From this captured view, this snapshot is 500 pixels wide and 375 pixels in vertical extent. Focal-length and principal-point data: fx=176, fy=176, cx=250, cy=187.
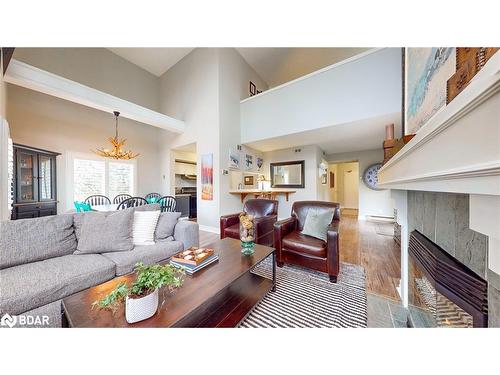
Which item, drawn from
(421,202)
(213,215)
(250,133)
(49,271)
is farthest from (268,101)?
(49,271)

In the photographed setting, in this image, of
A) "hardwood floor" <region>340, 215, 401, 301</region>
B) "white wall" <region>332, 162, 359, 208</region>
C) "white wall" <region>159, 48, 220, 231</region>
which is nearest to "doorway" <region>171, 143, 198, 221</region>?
"white wall" <region>159, 48, 220, 231</region>

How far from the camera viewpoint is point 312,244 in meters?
1.92

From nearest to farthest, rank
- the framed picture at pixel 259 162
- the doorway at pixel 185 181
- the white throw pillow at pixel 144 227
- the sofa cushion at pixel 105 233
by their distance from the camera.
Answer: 1. the sofa cushion at pixel 105 233
2. the white throw pillow at pixel 144 227
3. the framed picture at pixel 259 162
4. the doorway at pixel 185 181

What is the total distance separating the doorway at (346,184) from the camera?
7715 mm

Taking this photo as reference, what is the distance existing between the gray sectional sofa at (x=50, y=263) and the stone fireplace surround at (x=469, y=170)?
6.82ft

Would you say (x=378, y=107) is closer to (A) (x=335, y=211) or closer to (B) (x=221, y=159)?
(A) (x=335, y=211)

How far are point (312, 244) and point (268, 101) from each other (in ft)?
11.4

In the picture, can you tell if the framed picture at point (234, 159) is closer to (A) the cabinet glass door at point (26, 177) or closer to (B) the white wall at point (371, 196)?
(A) the cabinet glass door at point (26, 177)

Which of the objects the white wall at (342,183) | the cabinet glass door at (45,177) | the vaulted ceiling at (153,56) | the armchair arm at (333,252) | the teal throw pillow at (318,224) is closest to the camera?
the armchair arm at (333,252)

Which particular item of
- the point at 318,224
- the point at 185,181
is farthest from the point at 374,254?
the point at 185,181

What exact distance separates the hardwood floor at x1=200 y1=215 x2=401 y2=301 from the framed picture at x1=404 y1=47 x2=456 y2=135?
151 centimetres

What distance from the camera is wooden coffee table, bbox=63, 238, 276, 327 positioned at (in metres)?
0.82

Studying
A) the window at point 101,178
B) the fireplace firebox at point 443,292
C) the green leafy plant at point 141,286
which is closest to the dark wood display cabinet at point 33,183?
the window at point 101,178

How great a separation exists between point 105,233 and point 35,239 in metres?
0.45
